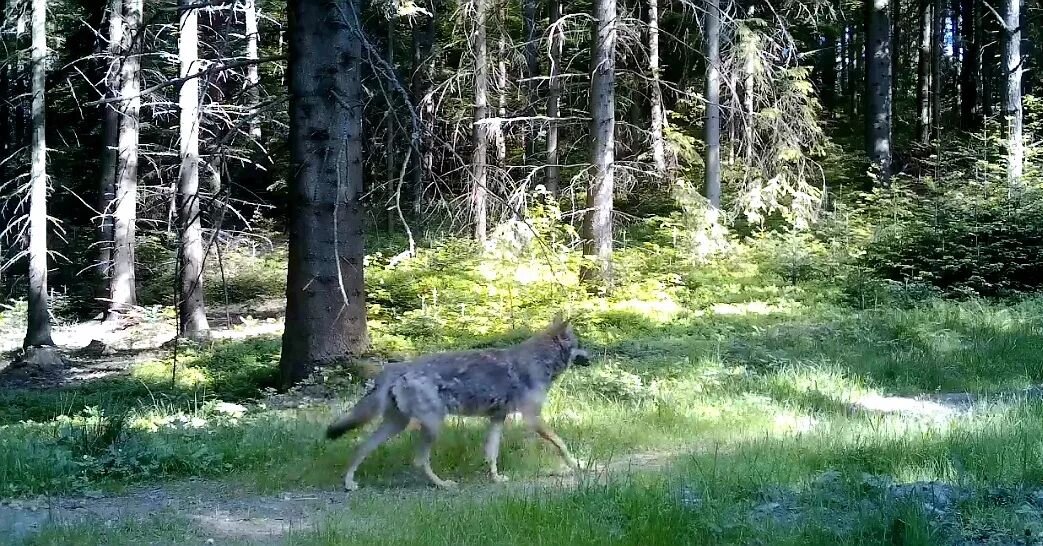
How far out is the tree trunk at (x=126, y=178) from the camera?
68.3 feet

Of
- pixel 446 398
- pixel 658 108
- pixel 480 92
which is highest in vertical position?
pixel 480 92

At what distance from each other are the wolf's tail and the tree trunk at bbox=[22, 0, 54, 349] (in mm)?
15148

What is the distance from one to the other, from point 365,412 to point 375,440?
257mm

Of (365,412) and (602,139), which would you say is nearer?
(365,412)

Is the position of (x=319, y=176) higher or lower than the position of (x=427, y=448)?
higher

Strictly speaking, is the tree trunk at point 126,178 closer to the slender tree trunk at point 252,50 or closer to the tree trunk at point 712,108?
the slender tree trunk at point 252,50

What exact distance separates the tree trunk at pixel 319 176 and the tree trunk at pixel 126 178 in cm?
1109

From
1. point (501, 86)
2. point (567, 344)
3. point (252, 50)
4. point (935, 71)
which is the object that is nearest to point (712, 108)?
point (501, 86)

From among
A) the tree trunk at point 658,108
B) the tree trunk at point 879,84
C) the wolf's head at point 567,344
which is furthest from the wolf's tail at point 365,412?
the tree trunk at point 879,84

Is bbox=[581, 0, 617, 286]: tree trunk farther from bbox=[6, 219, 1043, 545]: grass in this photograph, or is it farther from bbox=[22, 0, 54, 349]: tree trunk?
bbox=[22, 0, 54, 349]: tree trunk

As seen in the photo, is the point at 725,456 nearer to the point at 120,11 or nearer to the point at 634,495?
the point at 634,495

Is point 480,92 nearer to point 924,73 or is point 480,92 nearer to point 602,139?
point 602,139

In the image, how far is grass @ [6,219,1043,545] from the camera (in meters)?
5.20

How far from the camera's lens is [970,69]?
3838 cm
